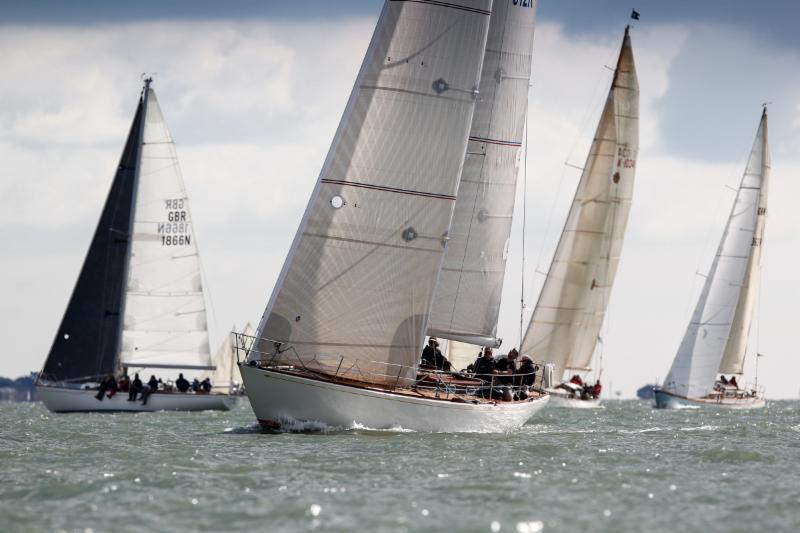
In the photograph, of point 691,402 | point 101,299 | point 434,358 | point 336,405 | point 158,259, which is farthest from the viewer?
point 691,402

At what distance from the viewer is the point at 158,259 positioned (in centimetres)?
5294

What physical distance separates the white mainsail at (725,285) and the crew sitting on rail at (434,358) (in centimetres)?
3749

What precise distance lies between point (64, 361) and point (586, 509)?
124 ft

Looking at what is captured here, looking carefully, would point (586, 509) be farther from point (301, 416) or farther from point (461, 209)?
point (461, 209)

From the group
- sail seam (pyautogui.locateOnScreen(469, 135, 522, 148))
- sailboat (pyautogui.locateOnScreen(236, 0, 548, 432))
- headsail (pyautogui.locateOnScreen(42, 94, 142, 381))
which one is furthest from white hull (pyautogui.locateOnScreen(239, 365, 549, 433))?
headsail (pyautogui.locateOnScreen(42, 94, 142, 381))

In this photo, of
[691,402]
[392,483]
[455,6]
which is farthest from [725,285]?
[392,483]

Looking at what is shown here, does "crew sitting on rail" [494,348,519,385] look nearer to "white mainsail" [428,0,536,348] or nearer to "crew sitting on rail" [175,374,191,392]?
"white mainsail" [428,0,536,348]

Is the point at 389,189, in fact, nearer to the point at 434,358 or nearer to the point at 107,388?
the point at 434,358

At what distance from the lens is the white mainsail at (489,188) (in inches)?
1375

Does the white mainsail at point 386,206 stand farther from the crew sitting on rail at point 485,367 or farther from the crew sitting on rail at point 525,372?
the crew sitting on rail at point 525,372

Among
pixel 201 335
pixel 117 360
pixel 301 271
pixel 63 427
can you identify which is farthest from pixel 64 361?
pixel 301 271

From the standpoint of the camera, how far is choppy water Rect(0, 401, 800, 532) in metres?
16.5

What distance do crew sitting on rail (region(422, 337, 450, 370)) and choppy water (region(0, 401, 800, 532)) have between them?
361cm

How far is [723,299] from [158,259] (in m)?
29.8
